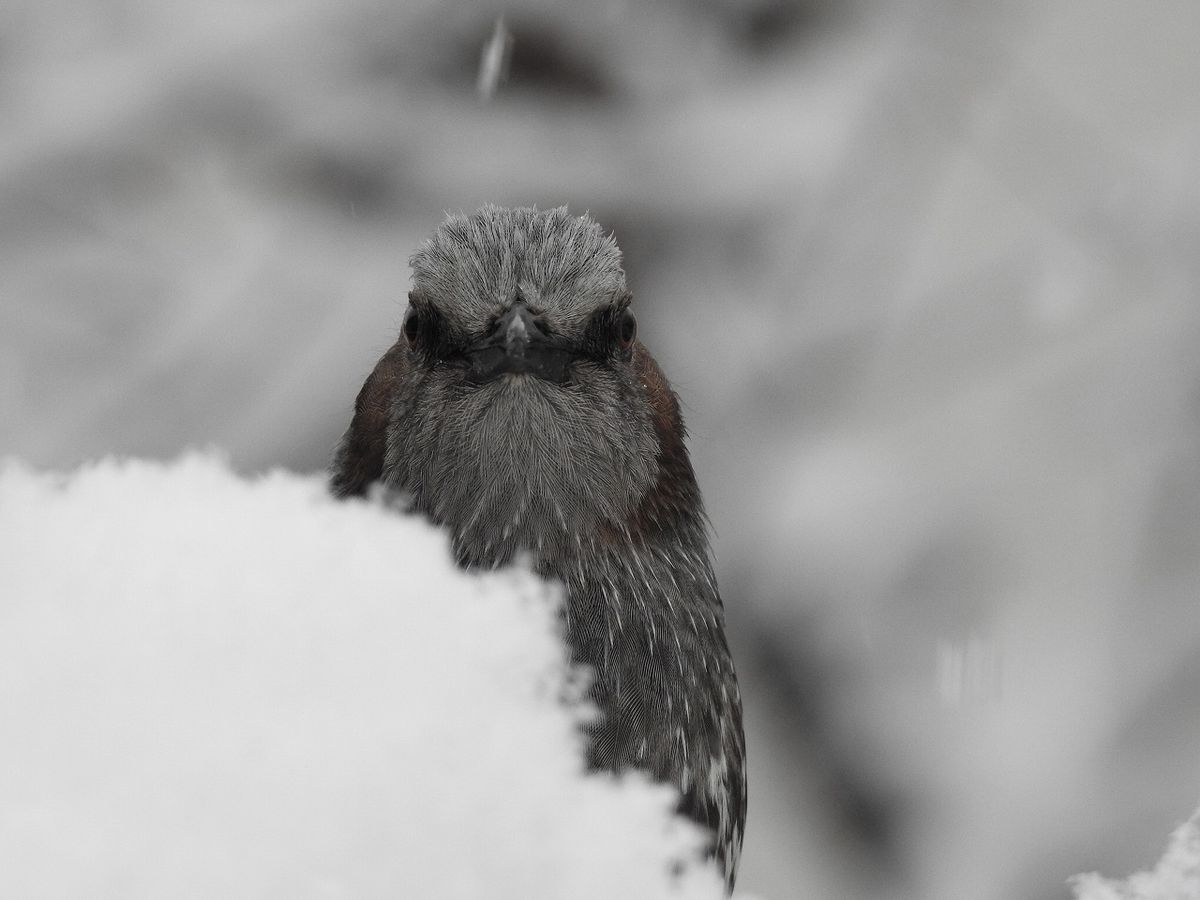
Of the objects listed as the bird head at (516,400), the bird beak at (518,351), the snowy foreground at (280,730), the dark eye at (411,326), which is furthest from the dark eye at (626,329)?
the snowy foreground at (280,730)

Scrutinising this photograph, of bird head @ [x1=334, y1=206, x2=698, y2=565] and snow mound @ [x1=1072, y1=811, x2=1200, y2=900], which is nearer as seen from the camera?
snow mound @ [x1=1072, y1=811, x2=1200, y2=900]

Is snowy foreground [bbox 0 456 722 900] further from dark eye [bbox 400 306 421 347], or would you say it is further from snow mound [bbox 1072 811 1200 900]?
dark eye [bbox 400 306 421 347]

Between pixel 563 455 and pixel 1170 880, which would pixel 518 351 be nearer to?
pixel 563 455

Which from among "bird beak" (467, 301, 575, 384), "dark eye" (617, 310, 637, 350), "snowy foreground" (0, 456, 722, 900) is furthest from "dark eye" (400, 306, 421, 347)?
"snowy foreground" (0, 456, 722, 900)

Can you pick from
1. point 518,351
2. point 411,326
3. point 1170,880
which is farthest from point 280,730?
point 411,326

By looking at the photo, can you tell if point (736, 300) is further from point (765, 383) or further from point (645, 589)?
point (645, 589)
